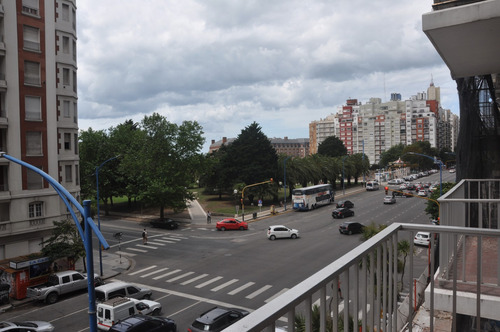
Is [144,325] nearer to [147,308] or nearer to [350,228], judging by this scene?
[147,308]

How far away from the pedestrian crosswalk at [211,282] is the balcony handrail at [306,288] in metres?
16.3

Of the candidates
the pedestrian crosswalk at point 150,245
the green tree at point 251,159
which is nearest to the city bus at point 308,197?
the green tree at point 251,159

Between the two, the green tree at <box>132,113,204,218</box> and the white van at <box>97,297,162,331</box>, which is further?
the green tree at <box>132,113,204,218</box>

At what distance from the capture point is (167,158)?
4366 centimetres

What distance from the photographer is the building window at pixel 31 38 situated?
2505 cm

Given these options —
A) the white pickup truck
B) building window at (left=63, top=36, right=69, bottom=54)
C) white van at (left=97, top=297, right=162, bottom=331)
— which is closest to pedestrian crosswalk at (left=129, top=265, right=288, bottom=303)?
the white pickup truck

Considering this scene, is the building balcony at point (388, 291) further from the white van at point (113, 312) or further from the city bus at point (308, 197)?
the city bus at point (308, 197)

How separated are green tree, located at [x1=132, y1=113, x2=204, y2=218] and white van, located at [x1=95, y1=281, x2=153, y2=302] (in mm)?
22140

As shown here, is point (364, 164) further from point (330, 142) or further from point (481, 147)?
point (481, 147)

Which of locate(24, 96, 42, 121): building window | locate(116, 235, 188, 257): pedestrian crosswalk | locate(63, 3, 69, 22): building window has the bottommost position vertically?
locate(116, 235, 188, 257): pedestrian crosswalk

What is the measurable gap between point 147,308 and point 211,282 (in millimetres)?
5542

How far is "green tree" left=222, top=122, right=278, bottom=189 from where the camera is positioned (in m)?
55.1

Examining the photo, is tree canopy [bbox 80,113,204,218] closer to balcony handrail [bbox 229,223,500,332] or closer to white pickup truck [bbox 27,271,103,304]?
white pickup truck [bbox 27,271,103,304]

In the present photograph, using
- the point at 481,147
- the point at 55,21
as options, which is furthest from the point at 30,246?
the point at 481,147
